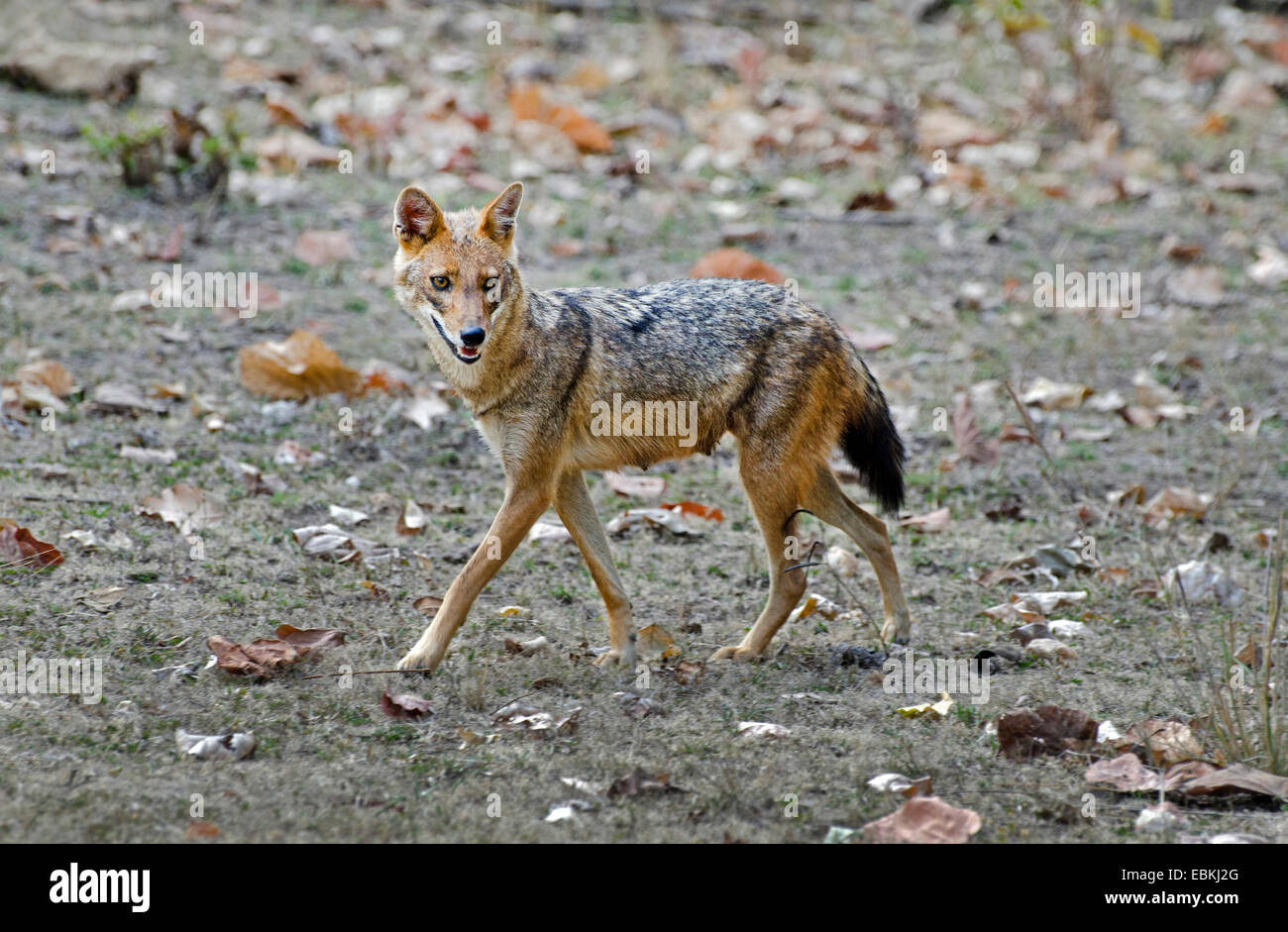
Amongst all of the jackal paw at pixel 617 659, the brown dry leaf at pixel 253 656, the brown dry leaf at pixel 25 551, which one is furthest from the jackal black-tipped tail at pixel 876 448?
the brown dry leaf at pixel 25 551

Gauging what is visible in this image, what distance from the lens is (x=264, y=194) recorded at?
35.4 ft

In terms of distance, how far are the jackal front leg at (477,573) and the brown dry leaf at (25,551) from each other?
172 centimetres

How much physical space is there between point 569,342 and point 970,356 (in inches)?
176

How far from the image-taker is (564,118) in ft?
41.1

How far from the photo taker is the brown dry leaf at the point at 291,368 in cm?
809

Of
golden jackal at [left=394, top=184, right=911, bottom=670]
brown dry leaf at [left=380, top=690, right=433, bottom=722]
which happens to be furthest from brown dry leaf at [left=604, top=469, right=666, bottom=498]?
brown dry leaf at [left=380, top=690, right=433, bottom=722]

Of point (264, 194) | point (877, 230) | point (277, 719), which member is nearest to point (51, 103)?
point (264, 194)

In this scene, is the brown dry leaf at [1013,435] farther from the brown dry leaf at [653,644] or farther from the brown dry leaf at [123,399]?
the brown dry leaf at [123,399]

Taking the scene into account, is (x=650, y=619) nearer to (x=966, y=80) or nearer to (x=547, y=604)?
(x=547, y=604)

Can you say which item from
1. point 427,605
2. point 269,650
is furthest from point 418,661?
point 427,605

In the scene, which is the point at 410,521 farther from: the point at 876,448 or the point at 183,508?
the point at 876,448

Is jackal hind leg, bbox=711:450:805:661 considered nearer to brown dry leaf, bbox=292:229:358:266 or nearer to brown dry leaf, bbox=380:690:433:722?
brown dry leaf, bbox=380:690:433:722

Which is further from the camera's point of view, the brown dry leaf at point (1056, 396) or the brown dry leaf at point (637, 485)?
the brown dry leaf at point (1056, 396)
